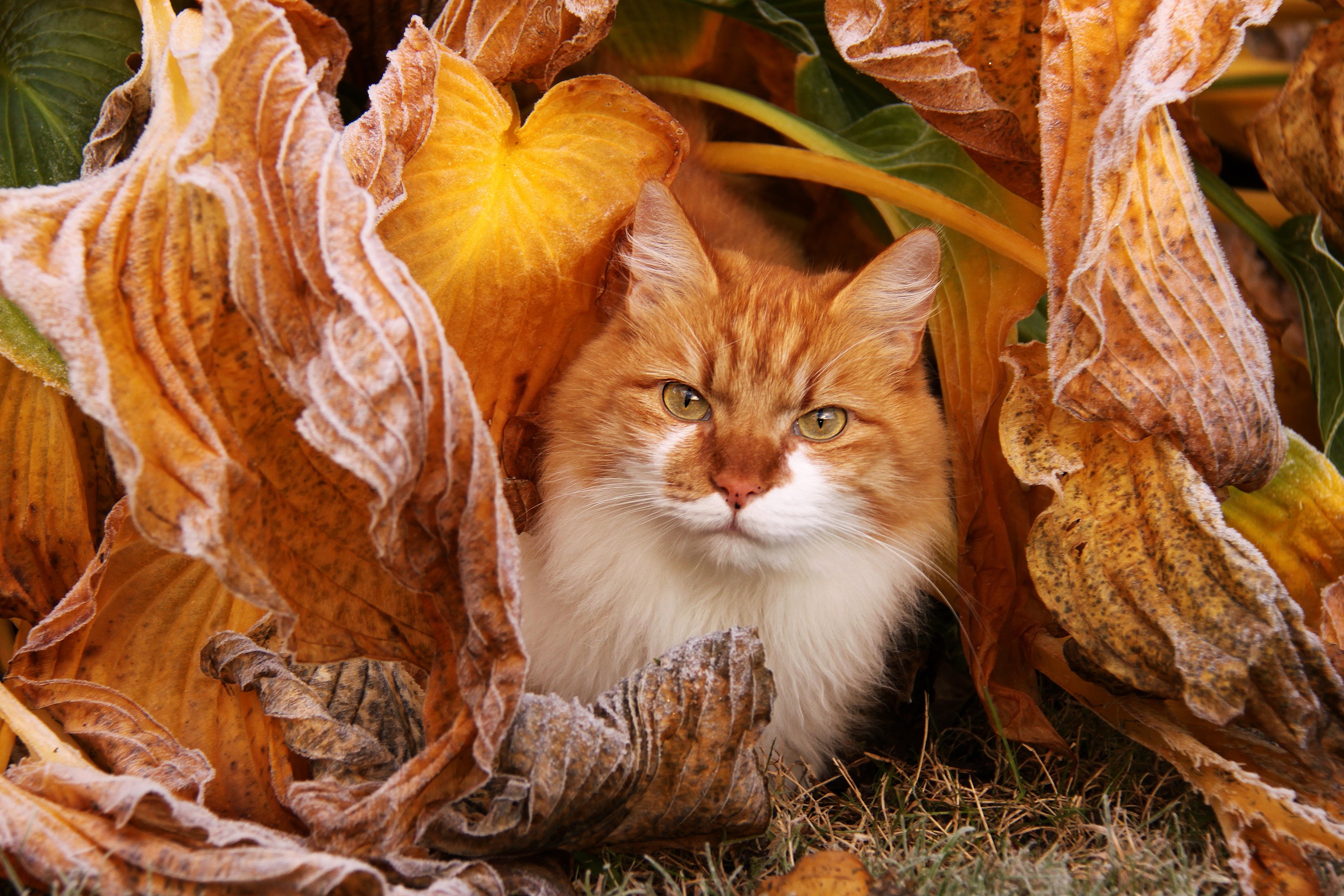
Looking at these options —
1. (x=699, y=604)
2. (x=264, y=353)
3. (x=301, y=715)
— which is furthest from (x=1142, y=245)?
(x=301, y=715)

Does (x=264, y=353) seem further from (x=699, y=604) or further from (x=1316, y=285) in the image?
(x=1316, y=285)

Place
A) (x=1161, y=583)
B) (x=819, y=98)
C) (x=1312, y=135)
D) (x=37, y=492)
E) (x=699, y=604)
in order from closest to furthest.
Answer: (x=1161, y=583) → (x=37, y=492) → (x=699, y=604) → (x=1312, y=135) → (x=819, y=98)

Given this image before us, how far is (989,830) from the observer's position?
132 cm

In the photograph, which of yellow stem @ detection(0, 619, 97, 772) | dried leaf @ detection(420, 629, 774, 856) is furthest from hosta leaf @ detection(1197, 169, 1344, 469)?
yellow stem @ detection(0, 619, 97, 772)

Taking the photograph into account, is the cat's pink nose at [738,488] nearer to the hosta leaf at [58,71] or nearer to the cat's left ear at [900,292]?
the cat's left ear at [900,292]

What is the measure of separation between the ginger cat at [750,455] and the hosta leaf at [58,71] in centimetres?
78

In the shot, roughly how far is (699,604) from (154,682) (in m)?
0.71

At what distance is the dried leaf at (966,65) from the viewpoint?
123cm

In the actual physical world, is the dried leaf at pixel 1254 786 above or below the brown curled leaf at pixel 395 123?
below

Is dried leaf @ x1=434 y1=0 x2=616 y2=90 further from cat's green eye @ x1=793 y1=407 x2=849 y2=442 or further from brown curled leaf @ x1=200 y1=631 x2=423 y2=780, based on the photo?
brown curled leaf @ x1=200 y1=631 x2=423 y2=780

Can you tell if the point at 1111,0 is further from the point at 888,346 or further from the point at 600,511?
the point at 600,511

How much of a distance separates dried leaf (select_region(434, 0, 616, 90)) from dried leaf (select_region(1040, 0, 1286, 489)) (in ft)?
1.89

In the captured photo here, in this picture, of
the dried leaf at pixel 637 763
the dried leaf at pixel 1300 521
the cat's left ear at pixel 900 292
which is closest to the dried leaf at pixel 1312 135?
the dried leaf at pixel 1300 521

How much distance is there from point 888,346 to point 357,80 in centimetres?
106
